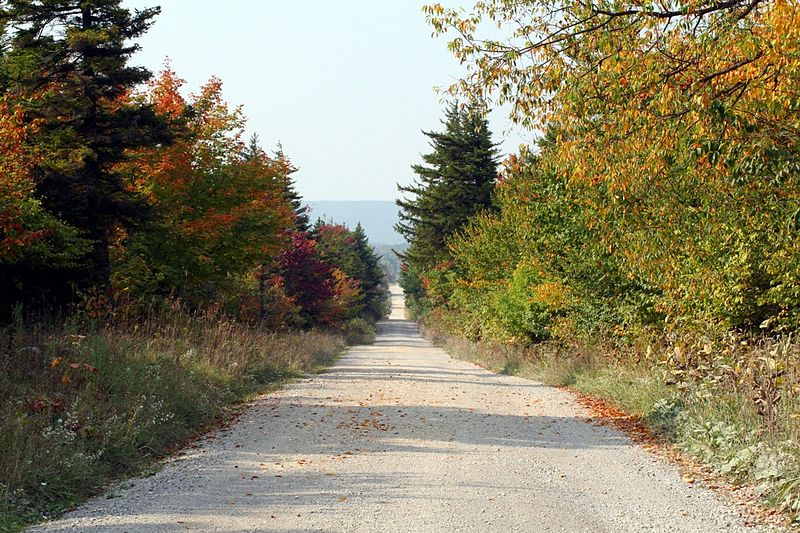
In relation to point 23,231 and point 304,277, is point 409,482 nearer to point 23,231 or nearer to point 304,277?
point 23,231

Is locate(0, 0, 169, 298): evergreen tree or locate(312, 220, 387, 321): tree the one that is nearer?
locate(0, 0, 169, 298): evergreen tree

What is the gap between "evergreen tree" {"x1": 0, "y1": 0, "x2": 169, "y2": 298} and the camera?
17.3 m

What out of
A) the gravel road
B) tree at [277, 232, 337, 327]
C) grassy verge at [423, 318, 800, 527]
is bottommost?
the gravel road

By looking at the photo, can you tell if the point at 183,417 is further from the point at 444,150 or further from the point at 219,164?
the point at 444,150

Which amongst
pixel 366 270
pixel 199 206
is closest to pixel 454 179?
pixel 199 206

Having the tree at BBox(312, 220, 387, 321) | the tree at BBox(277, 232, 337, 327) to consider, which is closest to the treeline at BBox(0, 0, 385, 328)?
the tree at BBox(277, 232, 337, 327)

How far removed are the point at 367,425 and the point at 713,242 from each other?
5.94m

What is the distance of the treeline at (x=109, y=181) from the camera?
1555cm

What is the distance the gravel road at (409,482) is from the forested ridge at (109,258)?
0.83m

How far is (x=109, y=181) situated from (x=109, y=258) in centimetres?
332

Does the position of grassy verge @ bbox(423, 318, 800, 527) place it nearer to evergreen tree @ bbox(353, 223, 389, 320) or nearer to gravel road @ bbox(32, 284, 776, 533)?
gravel road @ bbox(32, 284, 776, 533)

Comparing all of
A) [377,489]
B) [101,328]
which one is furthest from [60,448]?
[101,328]

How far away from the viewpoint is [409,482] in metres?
7.92

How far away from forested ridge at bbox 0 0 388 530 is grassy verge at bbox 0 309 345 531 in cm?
2
